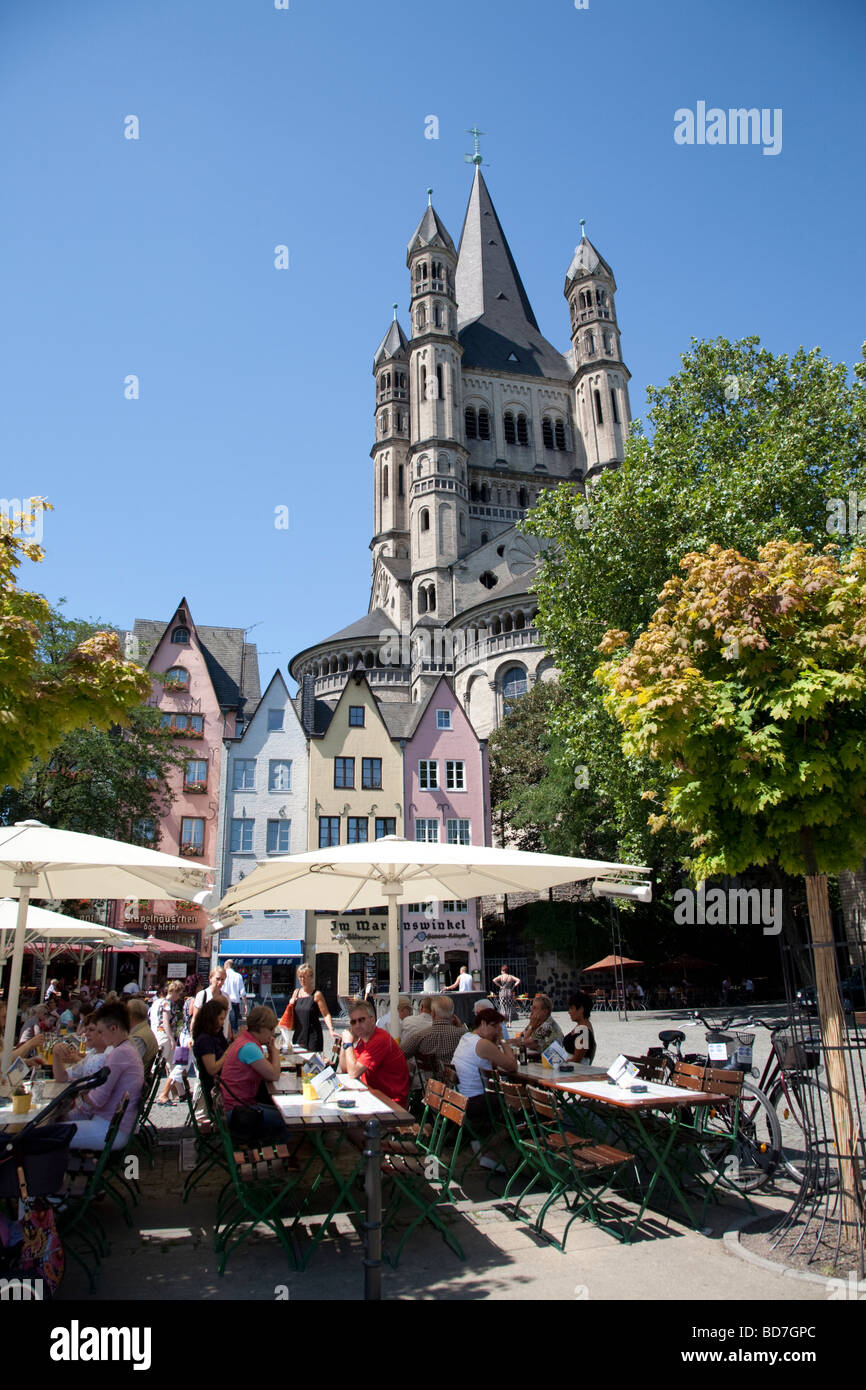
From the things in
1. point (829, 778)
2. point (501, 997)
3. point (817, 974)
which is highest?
point (829, 778)

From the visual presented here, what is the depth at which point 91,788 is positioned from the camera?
2875 centimetres

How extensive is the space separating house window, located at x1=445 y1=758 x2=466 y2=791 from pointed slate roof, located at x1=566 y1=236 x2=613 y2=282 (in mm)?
56898

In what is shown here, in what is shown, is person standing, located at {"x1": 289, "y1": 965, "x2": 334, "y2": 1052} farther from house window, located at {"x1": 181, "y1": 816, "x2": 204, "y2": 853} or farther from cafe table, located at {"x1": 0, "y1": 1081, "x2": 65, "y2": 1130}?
house window, located at {"x1": 181, "y1": 816, "x2": 204, "y2": 853}

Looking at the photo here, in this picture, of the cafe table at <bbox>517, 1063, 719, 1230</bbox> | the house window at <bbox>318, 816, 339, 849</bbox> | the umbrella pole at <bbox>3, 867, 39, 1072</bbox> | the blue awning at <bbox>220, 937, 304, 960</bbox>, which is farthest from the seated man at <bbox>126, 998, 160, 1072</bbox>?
the house window at <bbox>318, 816, 339, 849</bbox>

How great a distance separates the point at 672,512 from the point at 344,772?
59.0ft

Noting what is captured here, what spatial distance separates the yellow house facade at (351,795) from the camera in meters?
34.8

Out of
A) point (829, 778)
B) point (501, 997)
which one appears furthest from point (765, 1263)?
point (501, 997)

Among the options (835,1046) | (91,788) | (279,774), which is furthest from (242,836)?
(835,1046)

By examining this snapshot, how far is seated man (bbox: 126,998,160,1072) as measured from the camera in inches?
319

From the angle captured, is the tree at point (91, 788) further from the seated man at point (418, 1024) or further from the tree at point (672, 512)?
the seated man at point (418, 1024)

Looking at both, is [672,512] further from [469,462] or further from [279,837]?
[469,462]
